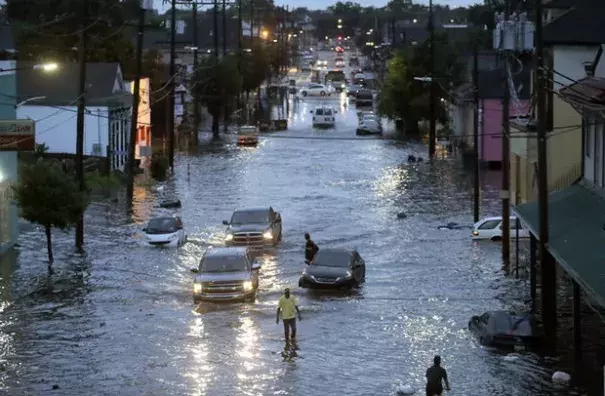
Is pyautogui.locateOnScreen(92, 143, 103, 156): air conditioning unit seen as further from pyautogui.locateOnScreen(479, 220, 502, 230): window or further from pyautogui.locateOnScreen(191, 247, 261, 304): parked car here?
pyautogui.locateOnScreen(191, 247, 261, 304): parked car

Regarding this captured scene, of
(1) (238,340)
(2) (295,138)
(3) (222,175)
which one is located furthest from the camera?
(2) (295,138)

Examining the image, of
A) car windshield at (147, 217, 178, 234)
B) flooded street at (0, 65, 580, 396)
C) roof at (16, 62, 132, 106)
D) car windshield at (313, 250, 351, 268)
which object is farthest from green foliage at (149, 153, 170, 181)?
car windshield at (313, 250, 351, 268)

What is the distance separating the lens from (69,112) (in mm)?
71000

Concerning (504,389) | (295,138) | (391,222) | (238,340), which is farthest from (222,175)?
(504,389)

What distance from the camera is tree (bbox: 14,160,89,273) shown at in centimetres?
3916

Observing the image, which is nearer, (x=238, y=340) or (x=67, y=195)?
(x=238, y=340)

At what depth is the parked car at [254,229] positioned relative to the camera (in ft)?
145

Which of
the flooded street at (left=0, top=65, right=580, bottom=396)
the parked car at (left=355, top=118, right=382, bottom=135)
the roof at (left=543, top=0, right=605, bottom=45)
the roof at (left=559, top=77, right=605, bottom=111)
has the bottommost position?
the flooded street at (left=0, top=65, right=580, bottom=396)

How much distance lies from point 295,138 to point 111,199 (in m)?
38.2

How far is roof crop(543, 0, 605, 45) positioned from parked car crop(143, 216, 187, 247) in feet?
46.3

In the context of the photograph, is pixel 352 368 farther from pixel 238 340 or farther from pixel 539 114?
pixel 539 114

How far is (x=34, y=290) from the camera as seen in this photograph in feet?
119

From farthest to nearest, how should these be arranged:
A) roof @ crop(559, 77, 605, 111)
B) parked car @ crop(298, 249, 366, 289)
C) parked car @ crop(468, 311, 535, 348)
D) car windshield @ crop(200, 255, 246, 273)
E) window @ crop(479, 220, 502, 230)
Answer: window @ crop(479, 220, 502, 230) < parked car @ crop(298, 249, 366, 289) < car windshield @ crop(200, 255, 246, 273) < roof @ crop(559, 77, 605, 111) < parked car @ crop(468, 311, 535, 348)

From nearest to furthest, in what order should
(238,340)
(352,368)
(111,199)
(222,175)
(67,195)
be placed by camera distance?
(352,368), (238,340), (67,195), (111,199), (222,175)
